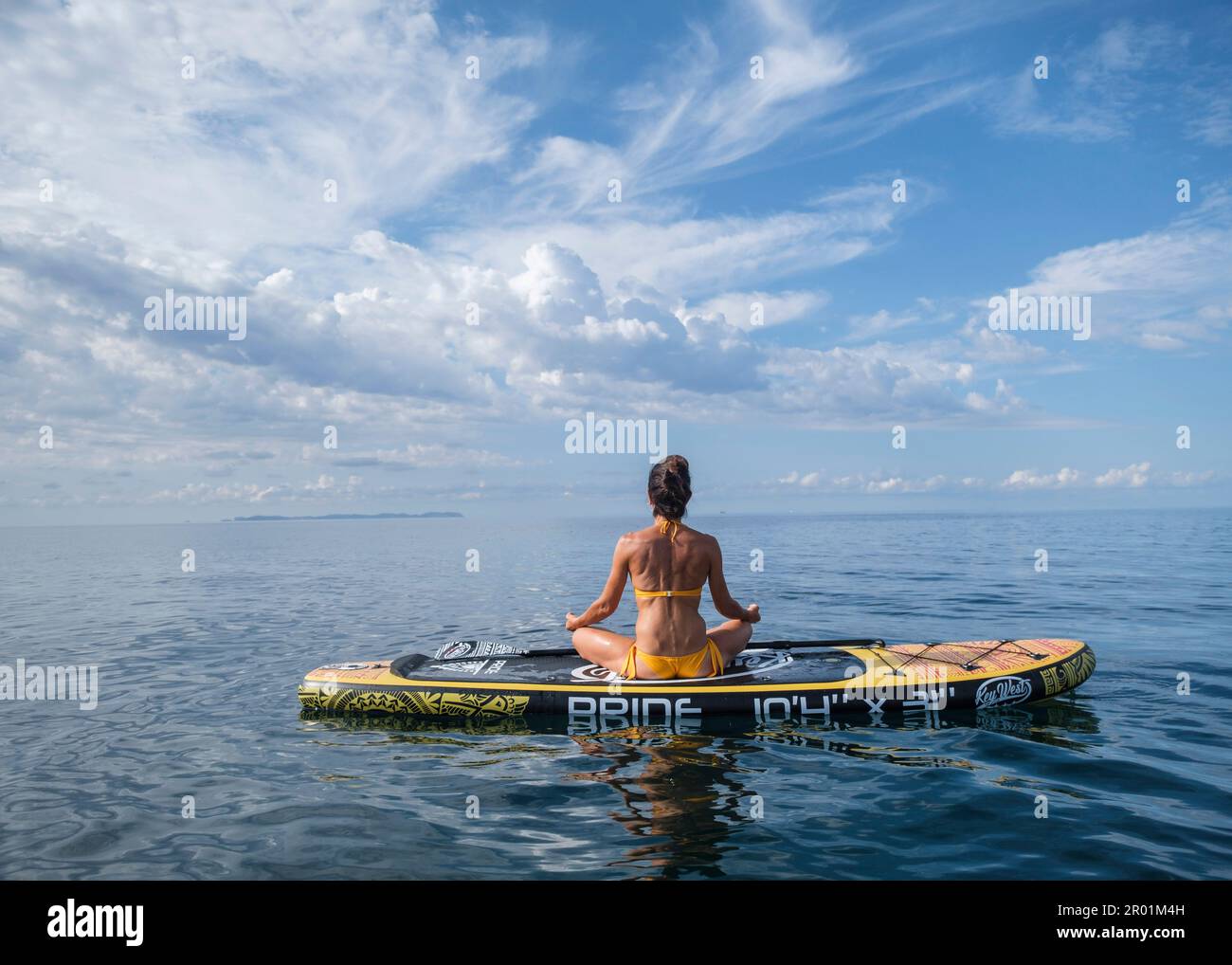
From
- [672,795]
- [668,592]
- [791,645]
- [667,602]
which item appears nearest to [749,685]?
[667,602]

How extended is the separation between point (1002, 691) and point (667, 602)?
13.0 ft

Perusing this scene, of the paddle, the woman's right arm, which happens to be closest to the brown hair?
the woman's right arm

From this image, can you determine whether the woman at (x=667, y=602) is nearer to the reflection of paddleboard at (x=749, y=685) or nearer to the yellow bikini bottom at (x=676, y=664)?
the yellow bikini bottom at (x=676, y=664)

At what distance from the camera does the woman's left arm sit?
7930mm

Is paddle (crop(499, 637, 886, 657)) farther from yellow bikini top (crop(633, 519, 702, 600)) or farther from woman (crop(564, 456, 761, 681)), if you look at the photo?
yellow bikini top (crop(633, 519, 702, 600))

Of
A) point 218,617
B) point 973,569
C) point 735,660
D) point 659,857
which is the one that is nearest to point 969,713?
point 735,660

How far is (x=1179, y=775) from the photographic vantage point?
6422mm

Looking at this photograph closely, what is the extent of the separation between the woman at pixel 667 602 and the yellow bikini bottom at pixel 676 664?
11 mm

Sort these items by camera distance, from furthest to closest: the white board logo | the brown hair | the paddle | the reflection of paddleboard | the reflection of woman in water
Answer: the paddle
the white board logo
the reflection of paddleboard
the brown hair
the reflection of woman in water

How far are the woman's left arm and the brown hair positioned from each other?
0.57 meters

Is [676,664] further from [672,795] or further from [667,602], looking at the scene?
[672,795]

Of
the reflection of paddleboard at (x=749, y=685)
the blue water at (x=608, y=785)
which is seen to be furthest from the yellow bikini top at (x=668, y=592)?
the blue water at (x=608, y=785)

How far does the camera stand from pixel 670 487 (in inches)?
306
